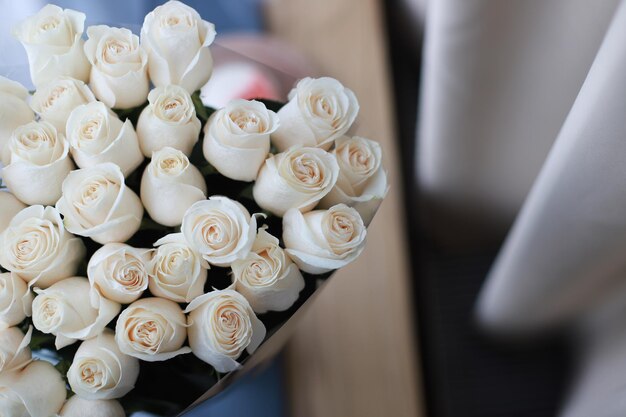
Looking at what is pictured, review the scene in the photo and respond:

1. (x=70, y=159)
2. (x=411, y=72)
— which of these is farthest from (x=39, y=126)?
(x=411, y=72)

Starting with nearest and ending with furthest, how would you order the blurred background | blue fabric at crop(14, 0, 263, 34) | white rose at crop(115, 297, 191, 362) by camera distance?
1. white rose at crop(115, 297, 191, 362)
2. the blurred background
3. blue fabric at crop(14, 0, 263, 34)

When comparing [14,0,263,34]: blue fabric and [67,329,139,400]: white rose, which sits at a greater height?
[14,0,263,34]: blue fabric

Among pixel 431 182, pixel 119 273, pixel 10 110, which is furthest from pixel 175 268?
pixel 431 182

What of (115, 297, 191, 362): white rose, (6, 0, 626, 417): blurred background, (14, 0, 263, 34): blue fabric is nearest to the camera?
(115, 297, 191, 362): white rose

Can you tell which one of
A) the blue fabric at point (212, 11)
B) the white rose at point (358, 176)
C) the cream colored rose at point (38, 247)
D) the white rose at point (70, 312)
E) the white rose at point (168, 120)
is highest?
the blue fabric at point (212, 11)

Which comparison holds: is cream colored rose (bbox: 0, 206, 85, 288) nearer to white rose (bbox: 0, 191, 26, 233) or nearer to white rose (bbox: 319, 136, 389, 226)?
white rose (bbox: 0, 191, 26, 233)

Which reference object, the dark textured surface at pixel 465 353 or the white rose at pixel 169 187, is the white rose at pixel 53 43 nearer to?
the white rose at pixel 169 187

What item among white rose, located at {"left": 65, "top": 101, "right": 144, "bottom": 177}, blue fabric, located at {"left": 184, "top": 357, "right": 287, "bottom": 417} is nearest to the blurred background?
blue fabric, located at {"left": 184, "top": 357, "right": 287, "bottom": 417}

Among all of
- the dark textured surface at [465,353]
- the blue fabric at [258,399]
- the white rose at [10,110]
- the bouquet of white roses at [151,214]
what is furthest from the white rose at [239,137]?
the dark textured surface at [465,353]
